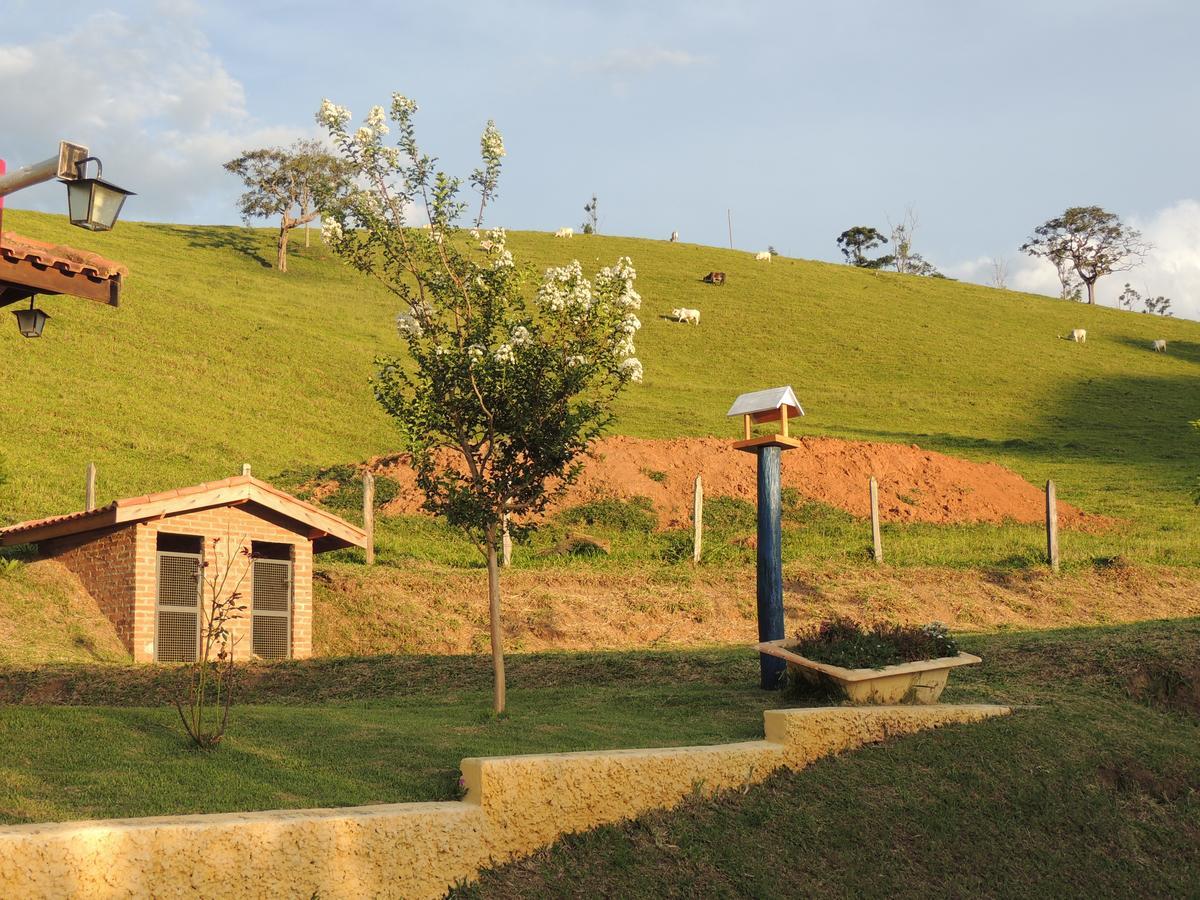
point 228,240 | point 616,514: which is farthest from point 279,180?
point 616,514

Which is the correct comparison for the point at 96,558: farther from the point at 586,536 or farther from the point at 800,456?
the point at 800,456

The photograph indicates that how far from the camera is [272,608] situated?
19984 mm

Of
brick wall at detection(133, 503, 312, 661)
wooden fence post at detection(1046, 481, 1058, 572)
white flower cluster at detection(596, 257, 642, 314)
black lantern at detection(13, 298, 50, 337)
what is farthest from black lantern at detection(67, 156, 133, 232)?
→ wooden fence post at detection(1046, 481, 1058, 572)

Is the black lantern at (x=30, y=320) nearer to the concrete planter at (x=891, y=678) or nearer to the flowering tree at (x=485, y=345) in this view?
the flowering tree at (x=485, y=345)

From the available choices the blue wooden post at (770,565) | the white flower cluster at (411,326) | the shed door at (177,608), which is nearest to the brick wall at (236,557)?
the shed door at (177,608)

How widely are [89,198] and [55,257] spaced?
161 centimetres

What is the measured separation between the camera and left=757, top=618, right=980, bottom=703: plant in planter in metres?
11.4

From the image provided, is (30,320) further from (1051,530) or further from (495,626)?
(1051,530)

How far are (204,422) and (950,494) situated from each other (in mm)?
22664

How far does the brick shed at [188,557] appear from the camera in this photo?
18.4m

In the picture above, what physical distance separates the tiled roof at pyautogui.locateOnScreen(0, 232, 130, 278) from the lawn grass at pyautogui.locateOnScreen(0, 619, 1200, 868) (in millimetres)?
3910

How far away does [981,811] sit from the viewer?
9.64 meters

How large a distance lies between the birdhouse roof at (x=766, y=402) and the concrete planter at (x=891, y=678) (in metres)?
3.44

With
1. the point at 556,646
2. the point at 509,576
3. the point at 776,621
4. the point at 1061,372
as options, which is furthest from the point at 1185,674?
the point at 1061,372
